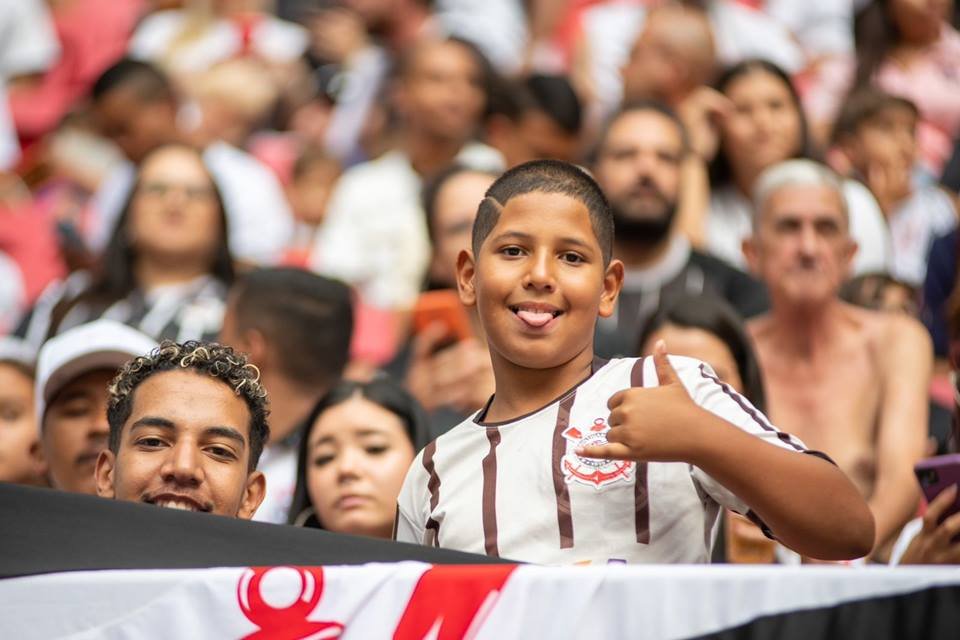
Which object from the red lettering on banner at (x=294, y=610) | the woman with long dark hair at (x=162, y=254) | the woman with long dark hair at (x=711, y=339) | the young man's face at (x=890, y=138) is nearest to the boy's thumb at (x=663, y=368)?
the red lettering on banner at (x=294, y=610)

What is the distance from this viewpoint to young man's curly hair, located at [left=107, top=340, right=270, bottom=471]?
3.35 meters

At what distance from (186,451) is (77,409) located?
1.27 meters

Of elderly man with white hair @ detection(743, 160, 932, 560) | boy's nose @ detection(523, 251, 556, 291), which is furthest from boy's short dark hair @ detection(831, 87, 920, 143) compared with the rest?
boy's nose @ detection(523, 251, 556, 291)

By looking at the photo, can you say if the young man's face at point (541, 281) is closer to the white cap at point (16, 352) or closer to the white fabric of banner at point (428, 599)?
the white fabric of banner at point (428, 599)

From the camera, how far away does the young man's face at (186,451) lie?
10.3ft

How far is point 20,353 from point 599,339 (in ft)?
6.79

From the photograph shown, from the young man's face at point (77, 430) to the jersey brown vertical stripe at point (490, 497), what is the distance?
1.49 meters

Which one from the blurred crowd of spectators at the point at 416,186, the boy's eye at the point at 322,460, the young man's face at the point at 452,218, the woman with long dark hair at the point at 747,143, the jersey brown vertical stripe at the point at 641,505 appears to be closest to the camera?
the jersey brown vertical stripe at the point at 641,505

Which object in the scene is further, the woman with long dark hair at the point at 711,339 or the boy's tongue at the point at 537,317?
the woman with long dark hair at the point at 711,339

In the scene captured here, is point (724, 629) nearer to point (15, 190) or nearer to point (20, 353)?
point (20, 353)

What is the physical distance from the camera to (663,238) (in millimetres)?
6188

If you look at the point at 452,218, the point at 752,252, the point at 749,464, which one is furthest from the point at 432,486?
the point at 452,218

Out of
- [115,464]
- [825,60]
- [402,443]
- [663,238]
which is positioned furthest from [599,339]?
[825,60]

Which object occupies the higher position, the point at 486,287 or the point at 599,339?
Answer: the point at 599,339
